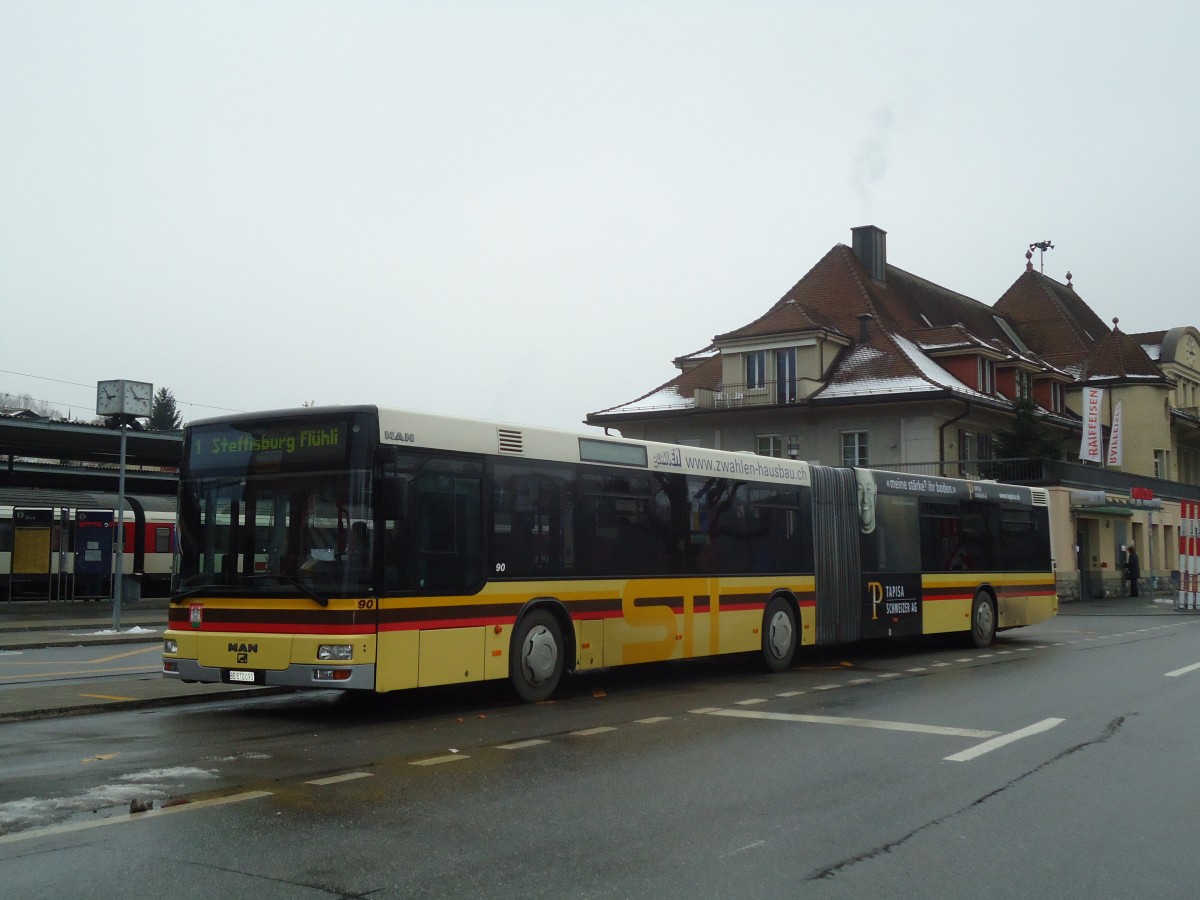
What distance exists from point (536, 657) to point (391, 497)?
2866mm

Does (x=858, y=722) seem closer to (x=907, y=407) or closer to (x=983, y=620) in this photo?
(x=983, y=620)

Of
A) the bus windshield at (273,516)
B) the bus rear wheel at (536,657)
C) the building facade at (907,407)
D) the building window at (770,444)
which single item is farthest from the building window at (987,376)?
the bus windshield at (273,516)

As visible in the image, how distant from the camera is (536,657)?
519 inches

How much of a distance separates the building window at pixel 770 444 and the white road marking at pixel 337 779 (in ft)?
135

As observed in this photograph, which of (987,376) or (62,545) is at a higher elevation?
(987,376)

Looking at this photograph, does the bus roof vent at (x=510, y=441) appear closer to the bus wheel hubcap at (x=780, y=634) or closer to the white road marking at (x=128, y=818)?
the white road marking at (x=128, y=818)

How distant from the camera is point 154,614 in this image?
3319cm

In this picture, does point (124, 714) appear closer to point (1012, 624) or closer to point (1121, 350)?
point (1012, 624)

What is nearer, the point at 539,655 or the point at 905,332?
the point at 539,655

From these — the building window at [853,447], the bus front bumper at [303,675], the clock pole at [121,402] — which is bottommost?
the bus front bumper at [303,675]

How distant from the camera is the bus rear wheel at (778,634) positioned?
667 inches

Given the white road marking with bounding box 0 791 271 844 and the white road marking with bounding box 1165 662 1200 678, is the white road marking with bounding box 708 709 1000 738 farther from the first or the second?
the white road marking with bounding box 1165 662 1200 678

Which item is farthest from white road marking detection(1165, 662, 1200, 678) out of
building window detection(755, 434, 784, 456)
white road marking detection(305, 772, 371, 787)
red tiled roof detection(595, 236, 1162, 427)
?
building window detection(755, 434, 784, 456)

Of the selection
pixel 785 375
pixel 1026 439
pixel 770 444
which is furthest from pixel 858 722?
pixel 770 444
